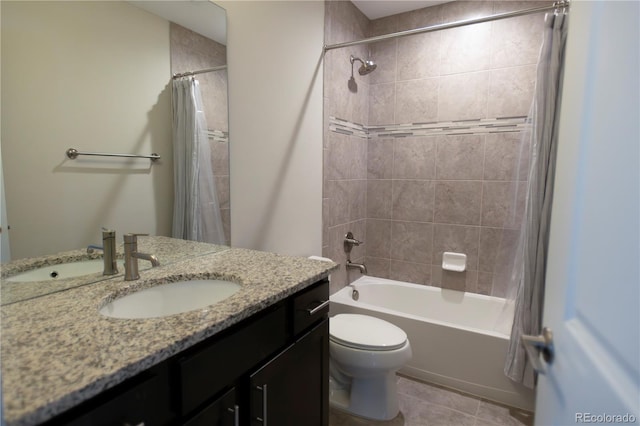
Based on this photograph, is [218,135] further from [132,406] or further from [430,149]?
[430,149]

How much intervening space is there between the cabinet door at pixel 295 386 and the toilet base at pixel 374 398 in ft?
1.83

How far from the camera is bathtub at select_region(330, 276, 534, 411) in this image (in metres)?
2.04

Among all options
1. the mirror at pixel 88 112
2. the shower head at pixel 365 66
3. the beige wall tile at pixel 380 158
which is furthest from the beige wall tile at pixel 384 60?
the mirror at pixel 88 112

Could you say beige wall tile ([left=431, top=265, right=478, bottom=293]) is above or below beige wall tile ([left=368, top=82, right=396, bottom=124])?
below

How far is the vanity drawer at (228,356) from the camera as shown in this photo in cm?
83

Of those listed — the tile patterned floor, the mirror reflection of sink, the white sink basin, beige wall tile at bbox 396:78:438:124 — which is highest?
beige wall tile at bbox 396:78:438:124

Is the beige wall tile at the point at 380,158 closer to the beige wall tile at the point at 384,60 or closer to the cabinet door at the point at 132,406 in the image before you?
the beige wall tile at the point at 384,60

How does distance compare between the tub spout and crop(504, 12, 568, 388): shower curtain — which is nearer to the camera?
crop(504, 12, 568, 388): shower curtain

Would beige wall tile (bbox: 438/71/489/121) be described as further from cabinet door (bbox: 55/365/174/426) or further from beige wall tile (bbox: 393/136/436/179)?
cabinet door (bbox: 55/365/174/426)

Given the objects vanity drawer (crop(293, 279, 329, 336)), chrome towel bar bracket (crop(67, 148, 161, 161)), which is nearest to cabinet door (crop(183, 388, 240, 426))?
vanity drawer (crop(293, 279, 329, 336))

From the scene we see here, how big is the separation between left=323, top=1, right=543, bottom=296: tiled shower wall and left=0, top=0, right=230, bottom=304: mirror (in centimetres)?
124

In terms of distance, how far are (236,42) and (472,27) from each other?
1.78m

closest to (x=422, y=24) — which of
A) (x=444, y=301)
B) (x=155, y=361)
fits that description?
(x=444, y=301)

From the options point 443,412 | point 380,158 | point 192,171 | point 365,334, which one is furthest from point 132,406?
point 380,158
